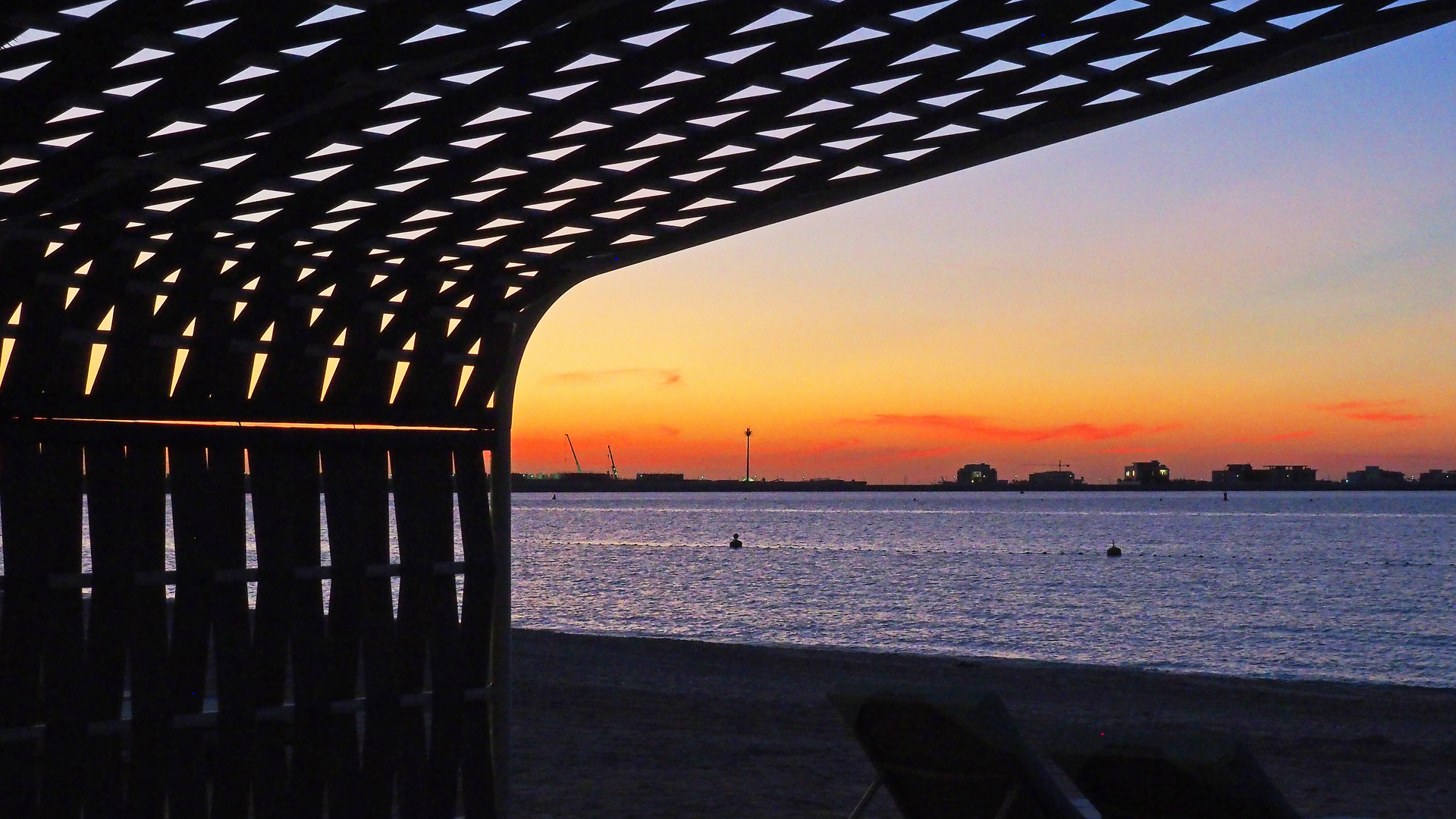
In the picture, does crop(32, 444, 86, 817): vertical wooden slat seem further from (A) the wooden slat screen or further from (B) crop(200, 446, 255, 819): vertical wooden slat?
(B) crop(200, 446, 255, 819): vertical wooden slat

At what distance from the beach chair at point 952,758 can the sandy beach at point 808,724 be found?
2.81ft

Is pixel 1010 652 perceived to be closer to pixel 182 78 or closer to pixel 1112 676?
pixel 1112 676

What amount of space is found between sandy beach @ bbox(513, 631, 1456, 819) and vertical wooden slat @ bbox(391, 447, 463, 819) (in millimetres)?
1312

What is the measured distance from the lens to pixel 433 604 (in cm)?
610

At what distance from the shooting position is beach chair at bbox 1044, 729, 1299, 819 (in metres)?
4.11

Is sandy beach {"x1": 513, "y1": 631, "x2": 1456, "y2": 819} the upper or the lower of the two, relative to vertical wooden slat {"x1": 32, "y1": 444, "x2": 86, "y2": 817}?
lower

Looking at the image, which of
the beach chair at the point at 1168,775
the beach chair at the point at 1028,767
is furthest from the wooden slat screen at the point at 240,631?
the beach chair at the point at 1168,775

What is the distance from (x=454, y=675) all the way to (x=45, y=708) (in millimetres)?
1639

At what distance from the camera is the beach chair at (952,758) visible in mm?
4621

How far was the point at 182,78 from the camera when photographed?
383 centimetres

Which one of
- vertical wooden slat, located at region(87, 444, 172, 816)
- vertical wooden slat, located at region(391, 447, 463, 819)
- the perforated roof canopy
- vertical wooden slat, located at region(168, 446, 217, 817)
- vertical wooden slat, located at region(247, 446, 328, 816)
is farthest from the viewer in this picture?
vertical wooden slat, located at region(391, 447, 463, 819)

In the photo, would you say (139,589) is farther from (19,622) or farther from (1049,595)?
(1049,595)

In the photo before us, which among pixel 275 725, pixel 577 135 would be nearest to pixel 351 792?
pixel 275 725

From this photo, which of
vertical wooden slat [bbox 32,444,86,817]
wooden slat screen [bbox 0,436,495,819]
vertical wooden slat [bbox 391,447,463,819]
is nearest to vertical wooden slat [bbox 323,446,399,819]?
wooden slat screen [bbox 0,436,495,819]
